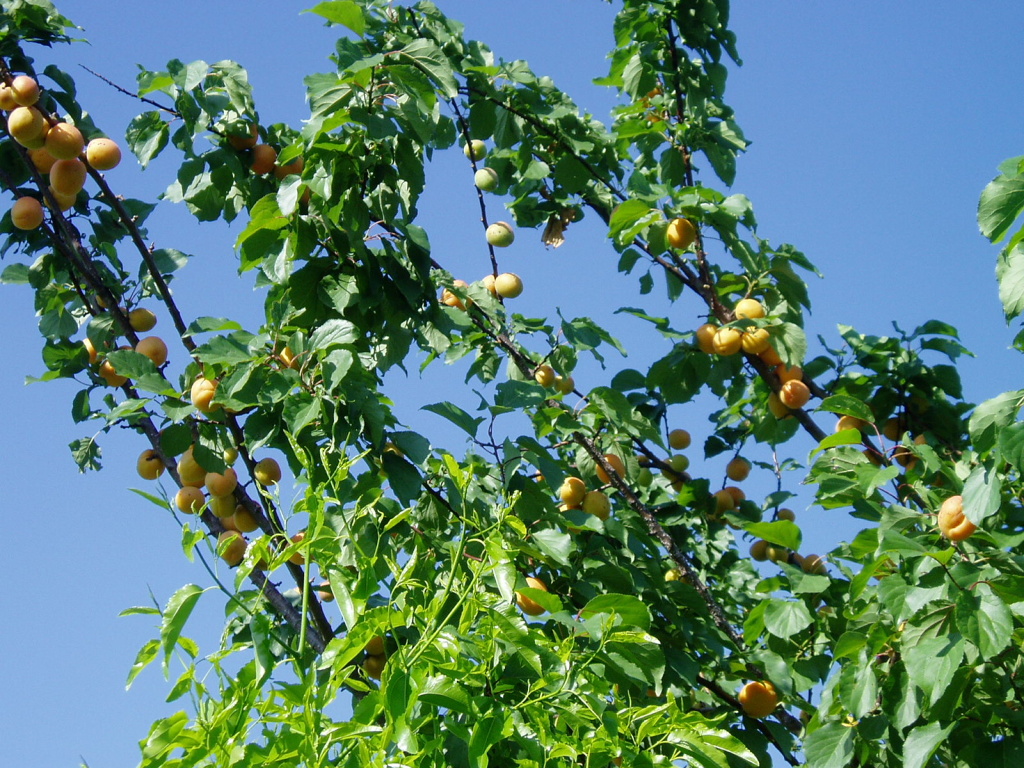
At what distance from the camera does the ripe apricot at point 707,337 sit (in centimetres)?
322

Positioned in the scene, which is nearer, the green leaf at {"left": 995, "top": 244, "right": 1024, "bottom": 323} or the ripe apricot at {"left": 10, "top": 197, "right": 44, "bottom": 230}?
the green leaf at {"left": 995, "top": 244, "right": 1024, "bottom": 323}


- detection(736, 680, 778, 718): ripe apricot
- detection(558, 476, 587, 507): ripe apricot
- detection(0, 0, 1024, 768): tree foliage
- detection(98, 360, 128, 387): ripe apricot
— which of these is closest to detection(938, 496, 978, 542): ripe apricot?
detection(0, 0, 1024, 768): tree foliage

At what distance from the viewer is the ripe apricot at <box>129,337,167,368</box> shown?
288 centimetres

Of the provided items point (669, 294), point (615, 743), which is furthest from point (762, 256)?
point (615, 743)

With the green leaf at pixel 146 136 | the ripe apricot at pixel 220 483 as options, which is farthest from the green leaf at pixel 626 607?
the green leaf at pixel 146 136

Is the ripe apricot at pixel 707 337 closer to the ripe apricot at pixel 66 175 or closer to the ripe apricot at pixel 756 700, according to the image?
the ripe apricot at pixel 756 700

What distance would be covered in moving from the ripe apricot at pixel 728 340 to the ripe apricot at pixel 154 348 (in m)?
1.73

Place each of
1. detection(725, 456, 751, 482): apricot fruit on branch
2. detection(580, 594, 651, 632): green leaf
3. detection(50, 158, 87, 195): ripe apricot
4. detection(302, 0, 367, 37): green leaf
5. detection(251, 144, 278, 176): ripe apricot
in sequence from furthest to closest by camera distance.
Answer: detection(725, 456, 751, 482): apricot fruit on branch → detection(50, 158, 87, 195): ripe apricot → detection(251, 144, 278, 176): ripe apricot → detection(302, 0, 367, 37): green leaf → detection(580, 594, 651, 632): green leaf

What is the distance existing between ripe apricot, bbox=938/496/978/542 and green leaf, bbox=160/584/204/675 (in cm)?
178

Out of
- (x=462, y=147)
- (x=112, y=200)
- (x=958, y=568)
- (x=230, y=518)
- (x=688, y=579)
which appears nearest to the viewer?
(x=958, y=568)

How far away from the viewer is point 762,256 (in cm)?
326

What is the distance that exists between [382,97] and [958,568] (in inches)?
68.8

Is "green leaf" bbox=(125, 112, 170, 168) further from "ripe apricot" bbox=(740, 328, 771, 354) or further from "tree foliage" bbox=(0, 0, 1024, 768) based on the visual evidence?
"ripe apricot" bbox=(740, 328, 771, 354)

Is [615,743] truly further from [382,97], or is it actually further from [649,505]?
[649,505]
